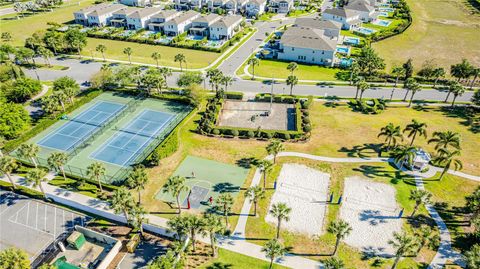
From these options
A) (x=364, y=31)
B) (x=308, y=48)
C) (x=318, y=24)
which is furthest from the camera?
(x=364, y=31)

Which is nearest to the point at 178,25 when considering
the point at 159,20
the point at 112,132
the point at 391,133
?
the point at 159,20

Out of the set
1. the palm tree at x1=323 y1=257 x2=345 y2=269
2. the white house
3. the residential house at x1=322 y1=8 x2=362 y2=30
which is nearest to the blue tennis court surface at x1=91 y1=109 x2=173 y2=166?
the palm tree at x1=323 y1=257 x2=345 y2=269

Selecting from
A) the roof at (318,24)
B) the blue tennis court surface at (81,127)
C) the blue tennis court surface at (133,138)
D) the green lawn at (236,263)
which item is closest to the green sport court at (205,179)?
the green lawn at (236,263)

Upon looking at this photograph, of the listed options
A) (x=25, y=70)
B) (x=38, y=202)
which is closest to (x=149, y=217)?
(x=38, y=202)

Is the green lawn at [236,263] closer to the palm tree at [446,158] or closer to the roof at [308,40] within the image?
the palm tree at [446,158]

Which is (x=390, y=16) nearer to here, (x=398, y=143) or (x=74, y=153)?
(x=398, y=143)

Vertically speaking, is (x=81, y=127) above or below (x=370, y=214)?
above

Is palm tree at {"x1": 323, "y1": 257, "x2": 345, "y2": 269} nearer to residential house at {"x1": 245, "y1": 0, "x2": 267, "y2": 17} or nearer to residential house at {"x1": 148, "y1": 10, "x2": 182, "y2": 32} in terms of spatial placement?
residential house at {"x1": 148, "y1": 10, "x2": 182, "y2": 32}

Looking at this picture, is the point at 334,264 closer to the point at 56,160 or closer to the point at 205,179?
the point at 205,179
